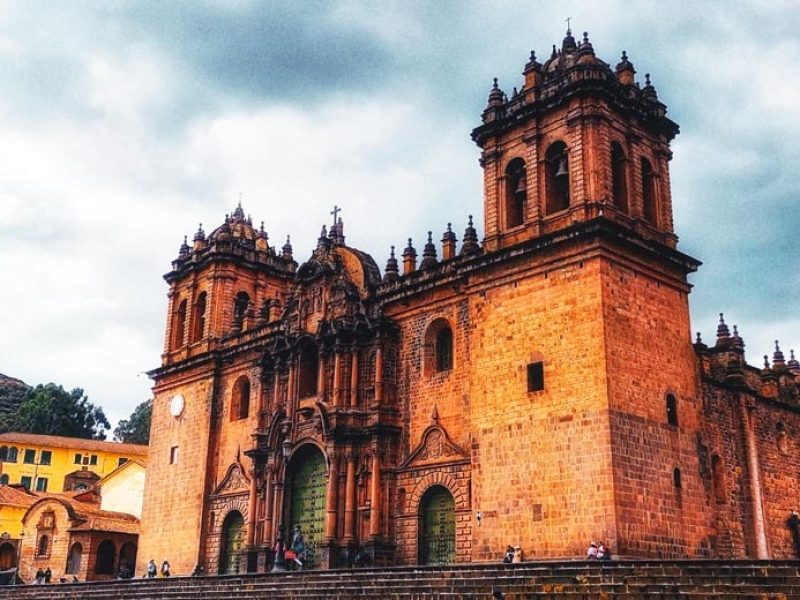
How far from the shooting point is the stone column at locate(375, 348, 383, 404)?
84.7 ft

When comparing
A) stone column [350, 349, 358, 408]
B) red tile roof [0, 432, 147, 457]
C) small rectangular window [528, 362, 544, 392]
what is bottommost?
small rectangular window [528, 362, 544, 392]

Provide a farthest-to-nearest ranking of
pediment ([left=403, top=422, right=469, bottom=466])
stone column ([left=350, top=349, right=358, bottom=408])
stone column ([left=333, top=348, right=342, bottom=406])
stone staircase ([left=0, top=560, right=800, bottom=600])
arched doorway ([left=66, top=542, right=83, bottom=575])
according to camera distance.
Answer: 1. arched doorway ([left=66, top=542, right=83, bottom=575])
2. stone column ([left=333, top=348, right=342, bottom=406])
3. stone column ([left=350, top=349, right=358, bottom=408])
4. pediment ([left=403, top=422, right=469, bottom=466])
5. stone staircase ([left=0, top=560, right=800, bottom=600])

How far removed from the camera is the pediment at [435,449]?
23.8 metres

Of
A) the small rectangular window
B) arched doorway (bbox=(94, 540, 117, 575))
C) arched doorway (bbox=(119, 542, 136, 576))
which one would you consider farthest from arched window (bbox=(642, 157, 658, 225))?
arched doorway (bbox=(119, 542, 136, 576))

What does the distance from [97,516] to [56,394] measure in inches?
1579

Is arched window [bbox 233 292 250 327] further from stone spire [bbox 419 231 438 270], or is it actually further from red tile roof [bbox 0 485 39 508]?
red tile roof [bbox 0 485 39 508]

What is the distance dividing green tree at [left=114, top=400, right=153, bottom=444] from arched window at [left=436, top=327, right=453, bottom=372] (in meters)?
65.4

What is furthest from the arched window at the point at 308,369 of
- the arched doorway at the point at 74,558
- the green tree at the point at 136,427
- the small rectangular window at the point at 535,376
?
the green tree at the point at 136,427

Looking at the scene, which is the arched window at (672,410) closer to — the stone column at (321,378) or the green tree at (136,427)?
the stone column at (321,378)

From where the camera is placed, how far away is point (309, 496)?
2722cm

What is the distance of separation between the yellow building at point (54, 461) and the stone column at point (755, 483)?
4566cm

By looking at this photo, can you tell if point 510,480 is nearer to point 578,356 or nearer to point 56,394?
point 578,356

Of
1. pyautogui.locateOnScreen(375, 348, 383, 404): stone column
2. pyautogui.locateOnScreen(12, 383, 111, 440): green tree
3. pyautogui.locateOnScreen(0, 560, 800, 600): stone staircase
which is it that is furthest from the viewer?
pyautogui.locateOnScreen(12, 383, 111, 440): green tree

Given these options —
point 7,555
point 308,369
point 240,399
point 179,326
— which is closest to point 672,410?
point 308,369
